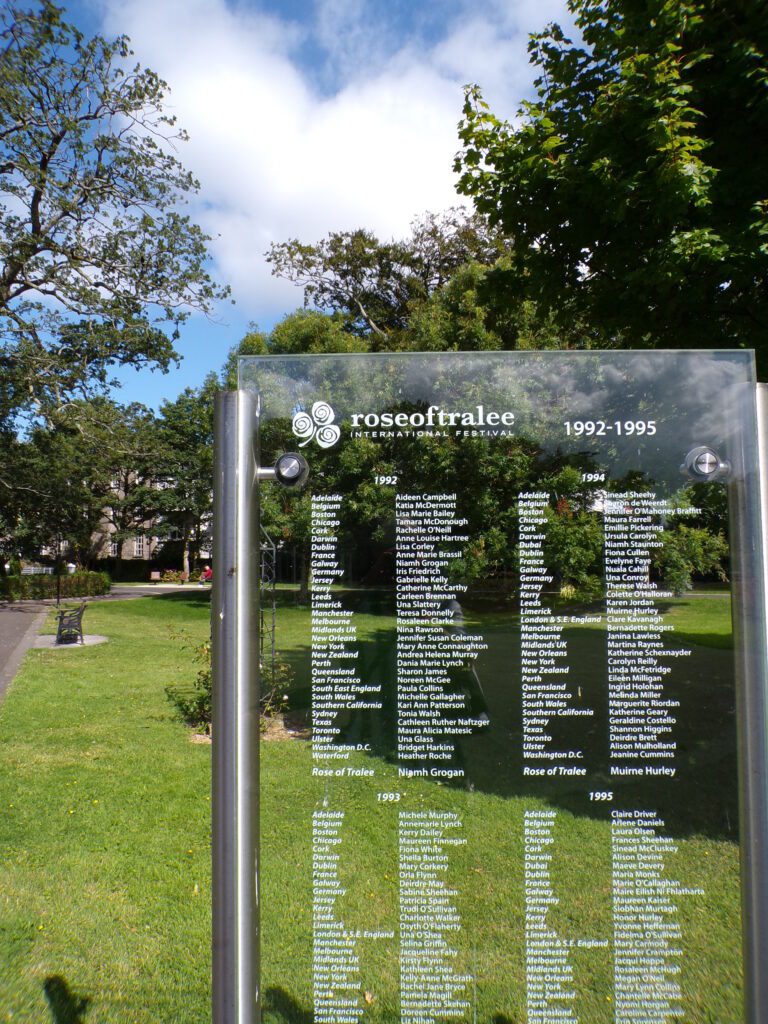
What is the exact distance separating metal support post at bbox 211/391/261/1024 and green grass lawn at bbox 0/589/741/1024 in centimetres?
23

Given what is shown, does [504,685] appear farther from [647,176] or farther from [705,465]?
[647,176]

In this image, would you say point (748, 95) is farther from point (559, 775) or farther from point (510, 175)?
point (559, 775)

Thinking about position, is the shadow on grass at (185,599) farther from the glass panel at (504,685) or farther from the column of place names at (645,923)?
the column of place names at (645,923)

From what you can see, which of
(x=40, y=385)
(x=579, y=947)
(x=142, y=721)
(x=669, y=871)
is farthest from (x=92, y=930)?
(x=40, y=385)

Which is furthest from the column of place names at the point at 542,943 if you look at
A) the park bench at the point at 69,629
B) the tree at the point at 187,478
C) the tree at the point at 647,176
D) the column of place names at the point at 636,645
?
the tree at the point at 187,478

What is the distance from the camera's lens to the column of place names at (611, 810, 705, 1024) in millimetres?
2023

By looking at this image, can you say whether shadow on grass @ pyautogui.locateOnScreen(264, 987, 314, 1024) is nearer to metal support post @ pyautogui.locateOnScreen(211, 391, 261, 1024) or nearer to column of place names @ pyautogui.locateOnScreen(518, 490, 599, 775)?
metal support post @ pyautogui.locateOnScreen(211, 391, 261, 1024)

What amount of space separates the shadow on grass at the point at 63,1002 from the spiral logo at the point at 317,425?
337 centimetres

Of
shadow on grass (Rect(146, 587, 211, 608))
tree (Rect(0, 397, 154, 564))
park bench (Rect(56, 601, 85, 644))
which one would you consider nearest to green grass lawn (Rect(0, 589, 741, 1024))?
park bench (Rect(56, 601, 85, 644))

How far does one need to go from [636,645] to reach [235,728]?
1.30 meters

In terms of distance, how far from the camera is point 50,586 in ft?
103

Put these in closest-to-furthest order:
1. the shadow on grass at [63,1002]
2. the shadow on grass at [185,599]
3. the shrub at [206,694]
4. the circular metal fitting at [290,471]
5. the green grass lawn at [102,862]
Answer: the circular metal fitting at [290,471]
the shrub at [206,694]
the shadow on grass at [63,1002]
the green grass lawn at [102,862]
the shadow on grass at [185,599]

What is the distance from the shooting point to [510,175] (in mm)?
5129

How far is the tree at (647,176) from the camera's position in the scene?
418cm
